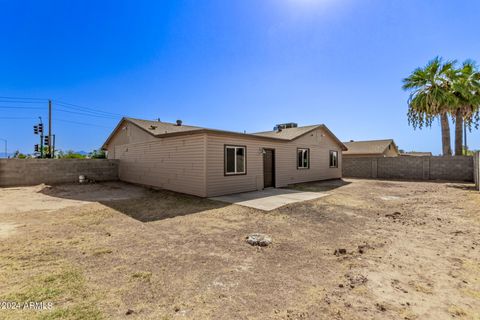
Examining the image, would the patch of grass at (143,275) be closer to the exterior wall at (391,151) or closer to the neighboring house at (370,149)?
the neighboring house at (370,149)

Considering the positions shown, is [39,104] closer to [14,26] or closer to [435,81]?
[14,26]

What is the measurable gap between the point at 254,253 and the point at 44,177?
14.6 meters

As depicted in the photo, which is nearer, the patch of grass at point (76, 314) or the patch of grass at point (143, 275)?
the patch of grass at point (76, 314)

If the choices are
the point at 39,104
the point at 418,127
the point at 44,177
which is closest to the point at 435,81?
the point at 418,127

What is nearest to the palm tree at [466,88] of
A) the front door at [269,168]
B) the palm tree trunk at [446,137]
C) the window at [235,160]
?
the palm tree trunk at [446,137]

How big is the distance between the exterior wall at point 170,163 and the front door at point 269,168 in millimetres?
3836

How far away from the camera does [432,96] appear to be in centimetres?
1556

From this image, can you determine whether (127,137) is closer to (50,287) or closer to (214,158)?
(214,158)

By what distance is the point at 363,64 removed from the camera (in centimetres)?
1190

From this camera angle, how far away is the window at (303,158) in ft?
44.8

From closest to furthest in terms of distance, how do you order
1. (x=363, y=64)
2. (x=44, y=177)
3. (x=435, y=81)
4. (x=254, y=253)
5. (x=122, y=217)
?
(x=254, y=253) < (x=122, y=217) < (x=363, y=64) < (x=44, y=177) < (x=435, y=81)

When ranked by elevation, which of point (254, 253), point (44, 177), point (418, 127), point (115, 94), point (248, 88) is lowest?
point (254, 253)

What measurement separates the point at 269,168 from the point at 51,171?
12.7 meters

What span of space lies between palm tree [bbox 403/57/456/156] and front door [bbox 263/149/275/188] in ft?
42.6
